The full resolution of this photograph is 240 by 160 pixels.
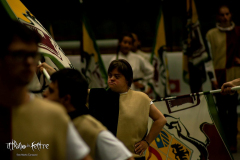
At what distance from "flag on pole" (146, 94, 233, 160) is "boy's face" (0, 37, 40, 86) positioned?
2.24 meters

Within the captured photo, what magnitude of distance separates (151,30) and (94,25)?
1.27 m

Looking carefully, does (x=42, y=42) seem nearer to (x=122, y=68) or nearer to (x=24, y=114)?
(x=122, y=68)

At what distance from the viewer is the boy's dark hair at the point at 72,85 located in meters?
1.77

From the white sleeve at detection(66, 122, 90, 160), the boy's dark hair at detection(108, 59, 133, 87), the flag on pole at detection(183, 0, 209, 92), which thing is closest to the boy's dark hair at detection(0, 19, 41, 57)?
the white sleeve at detection(66, 122, 90, 160)

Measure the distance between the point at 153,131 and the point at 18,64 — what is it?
5.42ft

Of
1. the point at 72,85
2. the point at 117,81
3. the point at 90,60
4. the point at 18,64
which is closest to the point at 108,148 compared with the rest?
the point at 72,85

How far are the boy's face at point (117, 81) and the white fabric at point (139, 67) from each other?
2753mm

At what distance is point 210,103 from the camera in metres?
3.77

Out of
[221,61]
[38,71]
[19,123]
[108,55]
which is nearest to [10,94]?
[19,123]

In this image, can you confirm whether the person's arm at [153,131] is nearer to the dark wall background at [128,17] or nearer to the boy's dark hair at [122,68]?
the boy's dark hair at [122,68]

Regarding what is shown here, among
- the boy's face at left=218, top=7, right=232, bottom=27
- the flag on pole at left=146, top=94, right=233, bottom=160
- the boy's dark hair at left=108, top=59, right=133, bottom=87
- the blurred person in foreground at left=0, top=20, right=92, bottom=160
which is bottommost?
→ the flag on pole at left=146, top=94, right=233, bottom=160

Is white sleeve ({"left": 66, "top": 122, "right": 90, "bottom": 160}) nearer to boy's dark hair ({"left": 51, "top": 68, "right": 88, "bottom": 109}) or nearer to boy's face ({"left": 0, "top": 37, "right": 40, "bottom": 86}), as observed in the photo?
boy's face ({"left": 0, "top": 37, "right": 40, "bottom": 86})

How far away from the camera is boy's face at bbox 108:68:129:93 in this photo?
280 cm

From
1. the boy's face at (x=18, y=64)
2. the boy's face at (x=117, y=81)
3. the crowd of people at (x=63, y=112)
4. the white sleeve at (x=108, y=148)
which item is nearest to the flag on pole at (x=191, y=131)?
the crowd of people at (x=63, y=112)
